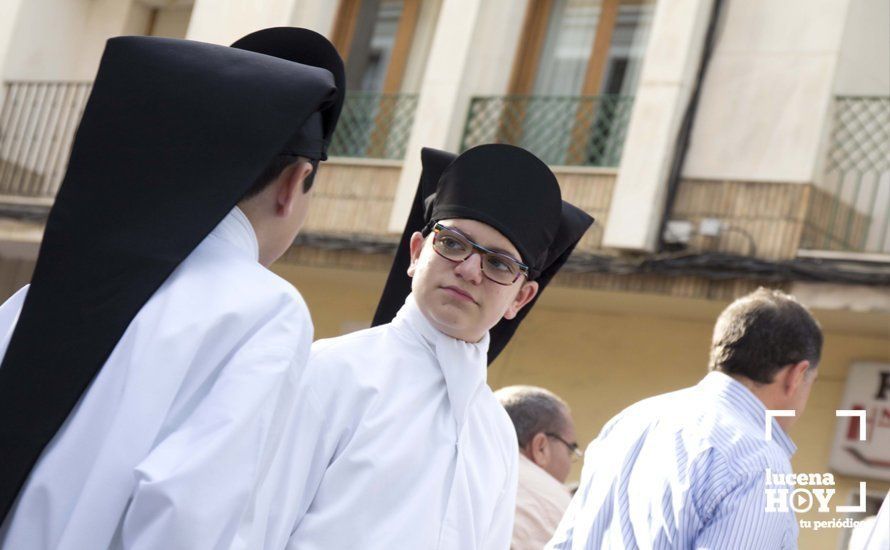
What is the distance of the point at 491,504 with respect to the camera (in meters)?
3.91

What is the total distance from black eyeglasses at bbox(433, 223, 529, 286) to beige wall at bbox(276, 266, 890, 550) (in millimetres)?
8425

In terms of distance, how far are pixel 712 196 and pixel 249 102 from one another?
399 inches

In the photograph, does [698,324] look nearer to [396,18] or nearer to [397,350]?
[396,18]

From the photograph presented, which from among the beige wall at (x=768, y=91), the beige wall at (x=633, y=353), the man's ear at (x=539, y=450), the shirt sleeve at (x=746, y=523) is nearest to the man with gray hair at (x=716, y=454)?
the shirt sleeve at (x=746, y=523)

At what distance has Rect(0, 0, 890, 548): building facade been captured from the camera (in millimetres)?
12500

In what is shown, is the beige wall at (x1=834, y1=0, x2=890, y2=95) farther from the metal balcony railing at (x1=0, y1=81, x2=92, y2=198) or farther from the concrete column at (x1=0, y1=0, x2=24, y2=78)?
the concrete column at (x1=0, y1=0, x2=24, y2=78)

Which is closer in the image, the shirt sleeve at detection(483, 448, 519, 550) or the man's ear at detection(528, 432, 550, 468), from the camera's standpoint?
the shirt sleeve at detection(483, 448, 519, 550)

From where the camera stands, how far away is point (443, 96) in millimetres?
14828

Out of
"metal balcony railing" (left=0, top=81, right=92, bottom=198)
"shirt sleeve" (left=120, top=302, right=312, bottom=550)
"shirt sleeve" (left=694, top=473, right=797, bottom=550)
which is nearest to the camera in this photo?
"shirt sleeve" (left=120, top=302, right=312, bottom=550)

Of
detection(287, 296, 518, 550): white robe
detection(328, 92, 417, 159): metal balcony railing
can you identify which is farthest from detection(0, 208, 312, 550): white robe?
detection(328, 92, 417, 159): metal balcony railing

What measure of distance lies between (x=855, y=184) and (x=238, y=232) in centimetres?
1030

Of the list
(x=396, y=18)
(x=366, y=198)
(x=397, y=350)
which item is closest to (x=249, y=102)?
(x=397, y=350)

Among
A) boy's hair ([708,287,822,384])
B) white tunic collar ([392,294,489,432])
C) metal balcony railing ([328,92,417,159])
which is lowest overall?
white tunic collar ([392,294,489,432])

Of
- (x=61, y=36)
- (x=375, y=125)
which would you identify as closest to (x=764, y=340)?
(x=375, y=125)
